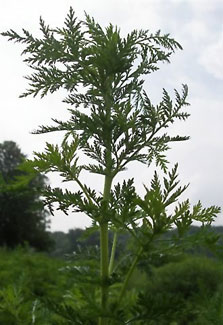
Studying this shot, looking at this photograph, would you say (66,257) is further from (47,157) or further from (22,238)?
(22,238)

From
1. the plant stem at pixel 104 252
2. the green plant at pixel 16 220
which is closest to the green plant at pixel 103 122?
the plant stem at pixel 104 252

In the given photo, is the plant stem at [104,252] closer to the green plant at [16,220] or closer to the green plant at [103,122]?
the green plant at [103,122]

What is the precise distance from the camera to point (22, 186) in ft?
6.10

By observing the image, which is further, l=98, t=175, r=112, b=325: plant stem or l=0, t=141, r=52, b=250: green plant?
l=0, t=141, r=52, b=250: green plant

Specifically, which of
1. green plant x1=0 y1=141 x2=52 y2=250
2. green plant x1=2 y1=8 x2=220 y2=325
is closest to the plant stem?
green plant x1=2 y1=8 x2=220 y2=325

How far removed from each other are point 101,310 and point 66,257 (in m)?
0.53

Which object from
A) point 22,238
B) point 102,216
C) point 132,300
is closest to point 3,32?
point 102,216

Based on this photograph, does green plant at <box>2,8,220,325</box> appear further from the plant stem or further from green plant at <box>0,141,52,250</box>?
green plant at <box>0,141,52,250</box>

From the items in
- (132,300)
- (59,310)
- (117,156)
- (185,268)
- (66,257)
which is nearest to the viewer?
(59,310)

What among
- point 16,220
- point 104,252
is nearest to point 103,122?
Result: point 104,252

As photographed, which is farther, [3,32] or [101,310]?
[3,32]

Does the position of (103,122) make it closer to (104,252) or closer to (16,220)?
(104,252)

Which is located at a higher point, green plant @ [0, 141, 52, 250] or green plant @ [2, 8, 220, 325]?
green plant @ [0, 141, 52, 250]

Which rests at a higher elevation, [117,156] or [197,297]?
[117,156]
